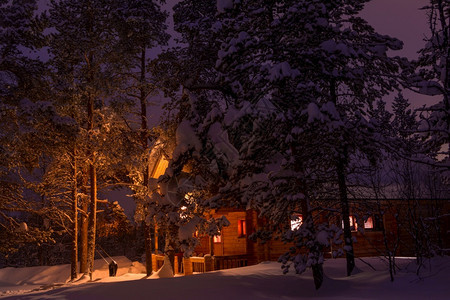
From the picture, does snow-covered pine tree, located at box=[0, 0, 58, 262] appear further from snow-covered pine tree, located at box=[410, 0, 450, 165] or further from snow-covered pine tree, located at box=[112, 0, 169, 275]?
snow-covered pine tree, located at box=[410, 0, 450, 165]

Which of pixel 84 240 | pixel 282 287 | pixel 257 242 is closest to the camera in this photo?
pixel 282 287

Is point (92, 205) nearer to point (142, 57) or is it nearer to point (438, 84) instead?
point (142, 57)

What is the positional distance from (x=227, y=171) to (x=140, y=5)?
45.3 feet

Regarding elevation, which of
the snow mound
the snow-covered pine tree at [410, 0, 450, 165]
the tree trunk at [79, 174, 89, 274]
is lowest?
the snow mound

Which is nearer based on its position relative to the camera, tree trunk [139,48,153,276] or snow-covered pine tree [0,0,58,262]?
snow-covered pine tree [0,0,58,262]

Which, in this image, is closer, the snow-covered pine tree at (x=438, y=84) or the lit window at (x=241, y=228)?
the snow-covered pine tree at (x=438, y=84)

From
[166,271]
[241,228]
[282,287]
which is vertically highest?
[241,228]

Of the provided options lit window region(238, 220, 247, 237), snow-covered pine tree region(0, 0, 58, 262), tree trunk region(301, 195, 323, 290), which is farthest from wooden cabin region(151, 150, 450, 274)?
snow-covered pine tree region(0, 0, 58, 262)

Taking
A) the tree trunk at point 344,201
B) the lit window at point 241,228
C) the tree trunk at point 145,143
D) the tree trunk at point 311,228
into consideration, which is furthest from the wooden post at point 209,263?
the tree trunk at point 311,228

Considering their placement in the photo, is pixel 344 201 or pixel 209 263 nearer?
pixel 344 201

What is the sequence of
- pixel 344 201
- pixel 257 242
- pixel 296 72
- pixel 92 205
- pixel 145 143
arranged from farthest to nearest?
pixel 92 205, pixel 257 242, pixel 145 143, pixel 344 201, pixel 296 72

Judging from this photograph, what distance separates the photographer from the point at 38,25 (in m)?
15.9

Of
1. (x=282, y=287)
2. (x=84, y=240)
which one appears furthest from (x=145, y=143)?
(x=282, y=287)

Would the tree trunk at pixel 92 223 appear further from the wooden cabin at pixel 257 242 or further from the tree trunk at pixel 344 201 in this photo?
the tree trunk at pixel 344 201
